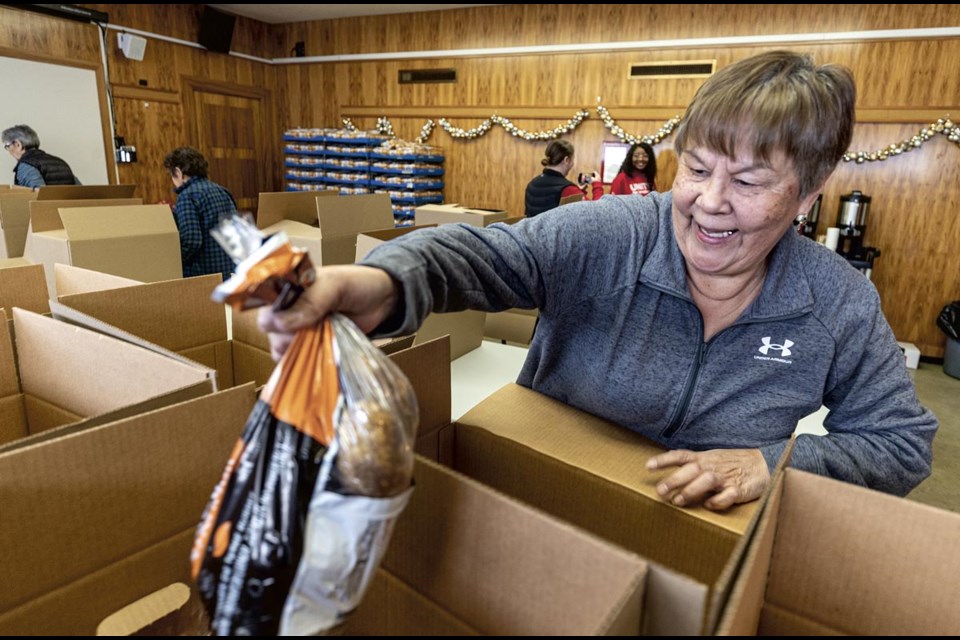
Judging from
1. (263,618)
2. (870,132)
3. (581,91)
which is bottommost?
(263,618)

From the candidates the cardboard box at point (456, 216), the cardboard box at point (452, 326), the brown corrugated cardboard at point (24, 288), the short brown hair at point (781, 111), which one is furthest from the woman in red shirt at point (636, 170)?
the brown corrugated cardboard at point (24, 288)

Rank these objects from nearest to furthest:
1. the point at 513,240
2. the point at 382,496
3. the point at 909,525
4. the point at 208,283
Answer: the point at 382,496 → the point at 909,525 → the point at 513,240 → the point at 208,283

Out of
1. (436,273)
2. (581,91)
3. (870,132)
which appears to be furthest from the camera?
(581,91)

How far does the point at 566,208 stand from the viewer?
3.33 ft

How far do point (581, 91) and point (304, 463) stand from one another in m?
5.62

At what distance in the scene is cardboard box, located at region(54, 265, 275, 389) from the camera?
126cm

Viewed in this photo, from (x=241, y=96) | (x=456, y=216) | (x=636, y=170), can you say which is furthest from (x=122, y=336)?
(x=241, y=96)

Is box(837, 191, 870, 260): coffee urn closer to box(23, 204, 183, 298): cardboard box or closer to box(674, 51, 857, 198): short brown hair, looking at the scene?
box(674, 51, 857, 198): short brown hair

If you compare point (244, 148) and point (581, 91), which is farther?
point (244, 148)

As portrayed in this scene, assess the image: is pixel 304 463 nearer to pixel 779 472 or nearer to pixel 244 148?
pixel 779 472

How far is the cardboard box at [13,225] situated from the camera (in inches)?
111

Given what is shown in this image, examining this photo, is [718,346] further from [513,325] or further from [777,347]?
[513,325]

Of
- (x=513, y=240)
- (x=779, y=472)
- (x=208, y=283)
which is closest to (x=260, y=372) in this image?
(x=208, y=283)

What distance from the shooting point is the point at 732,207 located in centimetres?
90
